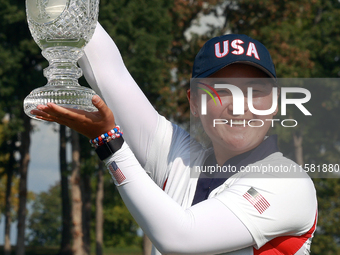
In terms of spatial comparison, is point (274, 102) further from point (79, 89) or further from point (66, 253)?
point (66, 253)

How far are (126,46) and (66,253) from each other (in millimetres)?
13338

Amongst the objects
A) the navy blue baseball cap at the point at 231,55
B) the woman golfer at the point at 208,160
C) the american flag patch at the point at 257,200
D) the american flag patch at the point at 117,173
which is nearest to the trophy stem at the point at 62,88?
the woman golfer at the point at 208,160

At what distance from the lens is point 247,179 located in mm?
2521

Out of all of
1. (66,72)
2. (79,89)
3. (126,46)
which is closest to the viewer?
(79,89)

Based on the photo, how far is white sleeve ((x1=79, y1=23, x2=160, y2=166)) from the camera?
113 inches

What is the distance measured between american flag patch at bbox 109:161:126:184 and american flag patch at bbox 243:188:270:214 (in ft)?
1.77

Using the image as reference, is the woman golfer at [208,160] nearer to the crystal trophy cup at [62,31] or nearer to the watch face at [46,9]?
the crystal trophy cup at [62,31]

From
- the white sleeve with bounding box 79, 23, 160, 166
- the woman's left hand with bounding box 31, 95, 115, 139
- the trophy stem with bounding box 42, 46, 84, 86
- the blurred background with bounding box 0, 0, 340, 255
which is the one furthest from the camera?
the blurred background with bounding box 0, 0, 340, 255

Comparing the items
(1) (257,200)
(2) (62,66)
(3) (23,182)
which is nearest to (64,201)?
(3) (23,182)

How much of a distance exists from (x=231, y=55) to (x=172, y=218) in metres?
0.84

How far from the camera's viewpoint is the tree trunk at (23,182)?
24.2 metres

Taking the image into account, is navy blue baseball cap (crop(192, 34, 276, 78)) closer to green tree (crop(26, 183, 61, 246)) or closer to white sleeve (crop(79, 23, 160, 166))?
white sleeve (crop(79, 23, 160, 166))

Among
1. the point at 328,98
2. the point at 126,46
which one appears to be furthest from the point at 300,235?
the point at 328,98

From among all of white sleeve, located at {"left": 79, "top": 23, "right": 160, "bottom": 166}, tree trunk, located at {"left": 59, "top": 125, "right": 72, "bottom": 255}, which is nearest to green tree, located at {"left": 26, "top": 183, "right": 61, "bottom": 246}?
tree trunk, located at {"left": 59, "top": 125, "right": 72, "bottom": 255}
